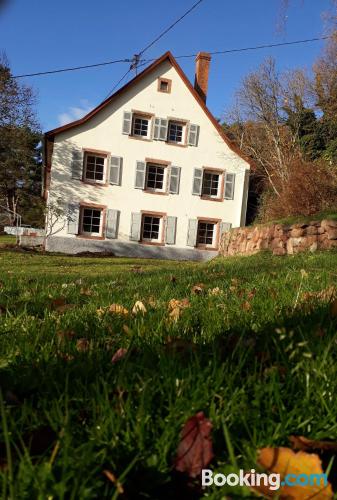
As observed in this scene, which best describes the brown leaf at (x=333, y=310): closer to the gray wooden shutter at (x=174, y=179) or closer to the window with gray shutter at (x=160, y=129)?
→ the gray wooden shutter at (x=174, y=179)

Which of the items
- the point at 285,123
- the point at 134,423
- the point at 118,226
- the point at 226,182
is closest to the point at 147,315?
the point at 134,423

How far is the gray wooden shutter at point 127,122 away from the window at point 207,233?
637 centimetres

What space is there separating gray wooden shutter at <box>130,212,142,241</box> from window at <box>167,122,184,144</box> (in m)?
4.54

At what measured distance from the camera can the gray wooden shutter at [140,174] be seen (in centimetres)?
2150

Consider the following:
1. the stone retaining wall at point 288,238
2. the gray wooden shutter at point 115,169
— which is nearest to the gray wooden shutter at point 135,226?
the gray wooden shutter at point 115,169

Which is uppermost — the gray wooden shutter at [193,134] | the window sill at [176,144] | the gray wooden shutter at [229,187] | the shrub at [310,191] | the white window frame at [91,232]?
the gray wooden shutter at [193,134]

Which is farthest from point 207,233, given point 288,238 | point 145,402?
point 145,402

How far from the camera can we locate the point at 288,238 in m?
12.5

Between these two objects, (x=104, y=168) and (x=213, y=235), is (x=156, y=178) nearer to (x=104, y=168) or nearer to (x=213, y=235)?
(x=104, y=168)

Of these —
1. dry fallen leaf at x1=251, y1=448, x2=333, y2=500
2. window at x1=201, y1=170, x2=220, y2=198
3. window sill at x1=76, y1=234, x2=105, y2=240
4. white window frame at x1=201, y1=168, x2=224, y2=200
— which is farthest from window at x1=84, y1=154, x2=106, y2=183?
dry fallen leaf at x1=251, y1=448, x2=333, y2=500

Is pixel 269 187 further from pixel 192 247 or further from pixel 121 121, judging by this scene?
pixel 121 121

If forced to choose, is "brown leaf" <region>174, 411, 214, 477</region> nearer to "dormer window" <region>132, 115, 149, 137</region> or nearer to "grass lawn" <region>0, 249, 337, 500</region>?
"grass lawn" <region>0, 249, 337, 500</region>

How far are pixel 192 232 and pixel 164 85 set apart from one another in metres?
8.00

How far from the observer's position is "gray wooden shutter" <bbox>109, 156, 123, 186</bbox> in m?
21.1
